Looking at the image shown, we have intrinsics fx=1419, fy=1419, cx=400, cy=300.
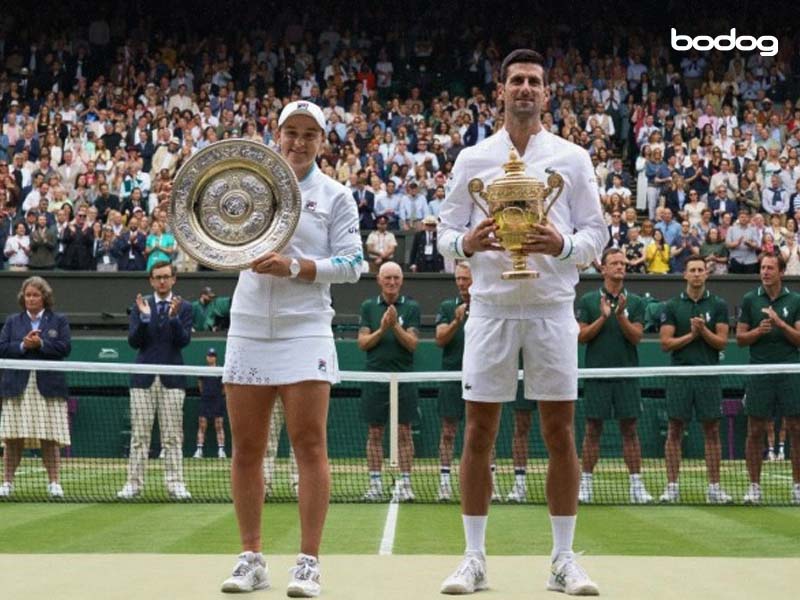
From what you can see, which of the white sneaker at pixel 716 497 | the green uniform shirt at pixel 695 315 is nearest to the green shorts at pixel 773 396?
the green uniform shirt at pixel 695 315

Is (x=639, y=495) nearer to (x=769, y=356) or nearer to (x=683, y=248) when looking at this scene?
(x=769, y=356)

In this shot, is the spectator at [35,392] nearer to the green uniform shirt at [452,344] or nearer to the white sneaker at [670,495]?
the green uniform shirt at [452,344]

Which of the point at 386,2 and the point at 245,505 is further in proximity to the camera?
the point at 386,2

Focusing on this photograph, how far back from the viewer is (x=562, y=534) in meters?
6.55

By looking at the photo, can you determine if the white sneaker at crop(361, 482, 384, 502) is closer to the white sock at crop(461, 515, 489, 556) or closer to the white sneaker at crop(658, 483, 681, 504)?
the white sneaker at crop(658, 483, 681, 504)

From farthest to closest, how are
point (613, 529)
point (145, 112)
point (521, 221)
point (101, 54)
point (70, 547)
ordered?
point (101, 54), point (145, 112), point (613, 529), point (70, 547), point (521, 221)

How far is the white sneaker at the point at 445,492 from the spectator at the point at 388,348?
0.37 metres

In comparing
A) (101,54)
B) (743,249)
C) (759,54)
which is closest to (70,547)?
(743,249)

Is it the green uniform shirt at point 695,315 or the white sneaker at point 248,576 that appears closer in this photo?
the white sneaker at point 248,576

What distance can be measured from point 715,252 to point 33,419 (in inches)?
444

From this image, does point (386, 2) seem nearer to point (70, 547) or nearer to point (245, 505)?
point (70, 547)

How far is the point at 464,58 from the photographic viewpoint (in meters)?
31.5

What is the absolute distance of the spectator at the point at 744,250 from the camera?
69.5ft

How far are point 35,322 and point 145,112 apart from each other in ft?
42.8
